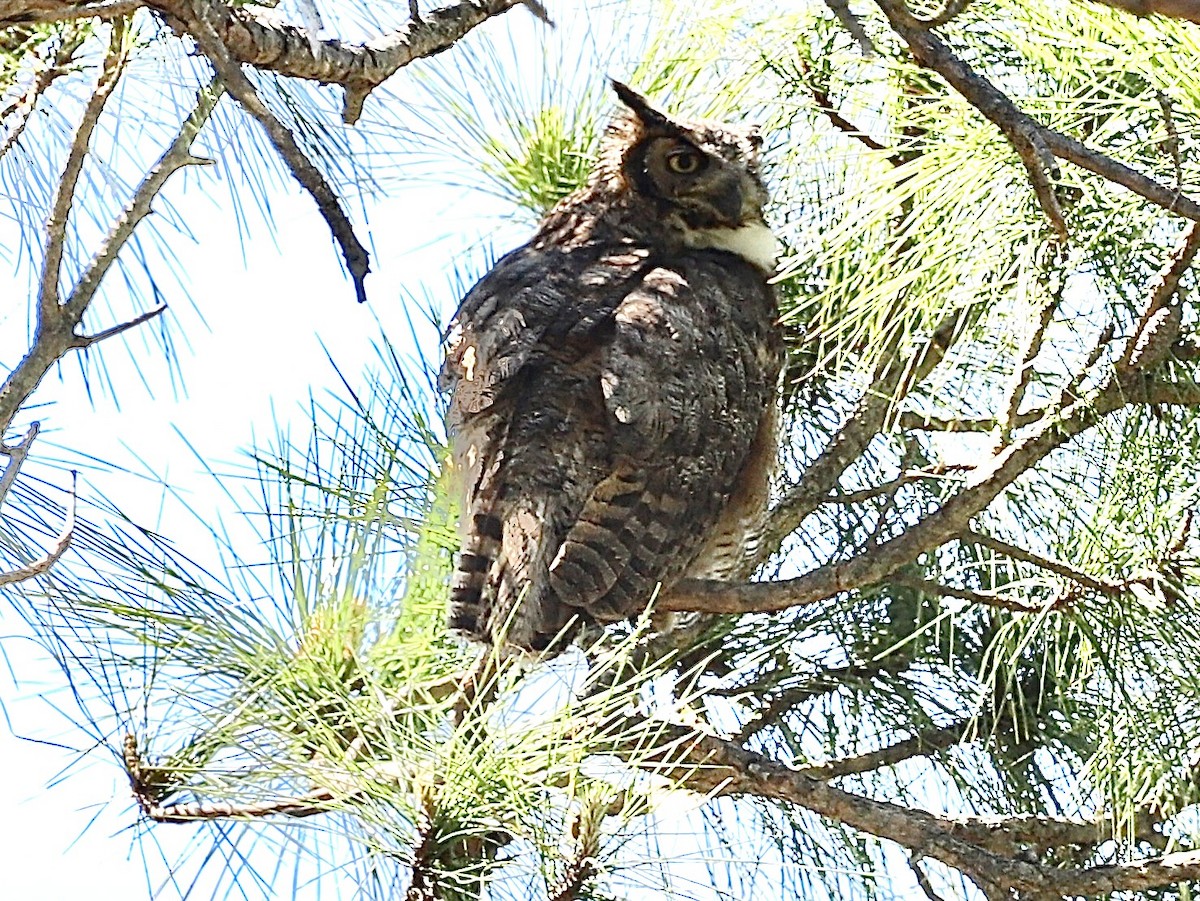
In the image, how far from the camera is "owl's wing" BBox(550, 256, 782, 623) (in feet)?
5.47

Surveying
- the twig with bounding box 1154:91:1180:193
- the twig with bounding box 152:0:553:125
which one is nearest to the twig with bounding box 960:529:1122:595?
the twig with bounding box 1154:91:1180:193

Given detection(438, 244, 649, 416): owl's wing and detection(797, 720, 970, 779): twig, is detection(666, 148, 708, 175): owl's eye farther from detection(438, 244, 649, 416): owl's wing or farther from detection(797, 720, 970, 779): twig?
detection(797, 720, 970, 779): twig

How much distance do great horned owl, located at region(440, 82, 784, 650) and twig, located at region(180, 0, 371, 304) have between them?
1.67ft

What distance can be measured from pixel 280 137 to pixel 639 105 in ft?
3.03

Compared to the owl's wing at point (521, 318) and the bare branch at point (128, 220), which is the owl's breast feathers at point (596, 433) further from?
the bare branch at point (128, 220)

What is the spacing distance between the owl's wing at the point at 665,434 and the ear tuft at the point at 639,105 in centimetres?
23

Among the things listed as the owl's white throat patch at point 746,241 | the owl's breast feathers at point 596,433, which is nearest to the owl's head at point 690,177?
the owl's white throat patch at point 746,241

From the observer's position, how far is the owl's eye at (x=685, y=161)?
2.01m

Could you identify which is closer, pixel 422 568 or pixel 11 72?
pixel 11 72

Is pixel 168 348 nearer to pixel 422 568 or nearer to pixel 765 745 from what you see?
pixel 422 568

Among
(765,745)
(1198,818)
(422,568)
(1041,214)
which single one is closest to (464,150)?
(422,568)

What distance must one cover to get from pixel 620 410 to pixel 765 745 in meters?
0.46

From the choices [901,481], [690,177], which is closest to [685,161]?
[690,177]

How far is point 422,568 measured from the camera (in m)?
1.64
